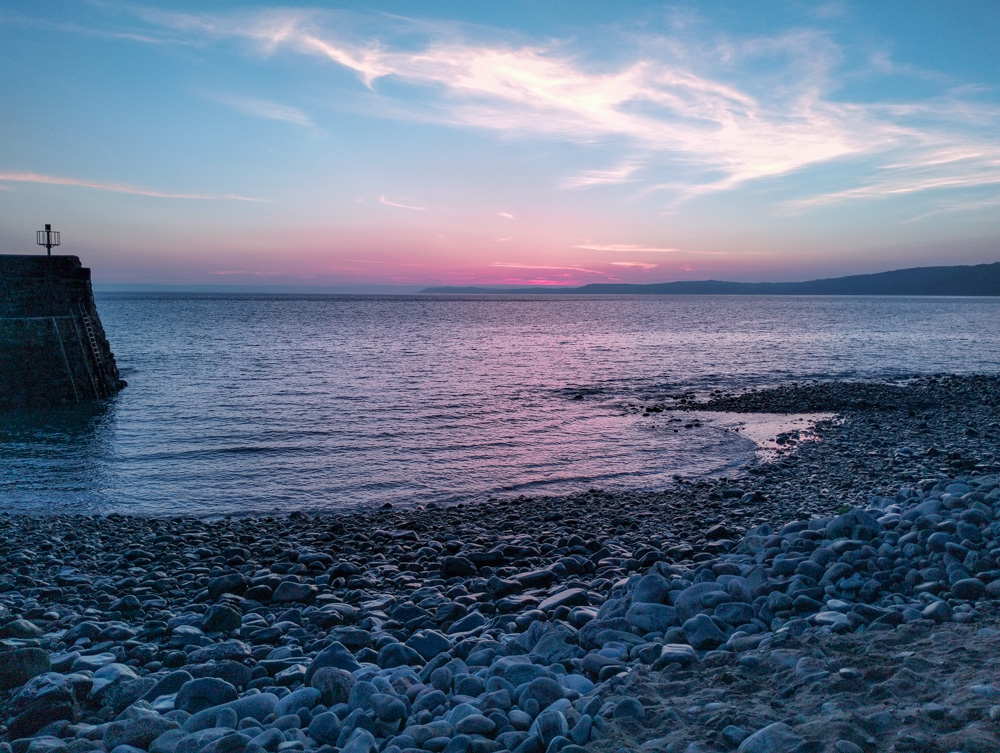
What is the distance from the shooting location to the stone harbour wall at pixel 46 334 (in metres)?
22.1

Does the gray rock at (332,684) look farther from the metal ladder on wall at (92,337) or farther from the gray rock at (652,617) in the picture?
the metal ladder on wall at (92,337)

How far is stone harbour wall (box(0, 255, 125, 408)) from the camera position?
2209 centimetres

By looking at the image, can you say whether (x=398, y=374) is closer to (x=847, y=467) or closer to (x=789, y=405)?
(x=789, y=405)

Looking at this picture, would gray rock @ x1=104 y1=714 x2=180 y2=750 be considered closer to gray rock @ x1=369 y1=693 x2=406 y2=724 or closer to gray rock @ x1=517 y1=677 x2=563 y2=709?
gray rock @ x1=369 y1=693 x2=406 y2=724

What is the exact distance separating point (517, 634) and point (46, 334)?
81.6ft

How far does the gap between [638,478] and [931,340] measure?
50661mm

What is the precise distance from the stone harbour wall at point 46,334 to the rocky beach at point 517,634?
15.5m

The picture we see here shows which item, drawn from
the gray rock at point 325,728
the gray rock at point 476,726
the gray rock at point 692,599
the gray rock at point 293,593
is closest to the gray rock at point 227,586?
the gray rock at point 293,593

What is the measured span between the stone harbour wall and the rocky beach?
15512 mm

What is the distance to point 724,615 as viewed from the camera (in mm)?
4941

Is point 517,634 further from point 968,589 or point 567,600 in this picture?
point 968,589

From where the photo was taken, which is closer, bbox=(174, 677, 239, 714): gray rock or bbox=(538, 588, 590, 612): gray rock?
bbox=(174, 677, 239, 714): gray rock

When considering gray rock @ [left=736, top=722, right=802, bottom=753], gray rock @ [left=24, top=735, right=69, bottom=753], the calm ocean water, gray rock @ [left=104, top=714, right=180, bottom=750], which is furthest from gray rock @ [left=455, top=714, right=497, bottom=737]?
the calm ocean water

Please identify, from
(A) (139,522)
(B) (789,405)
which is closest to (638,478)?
(A) (139,522)
